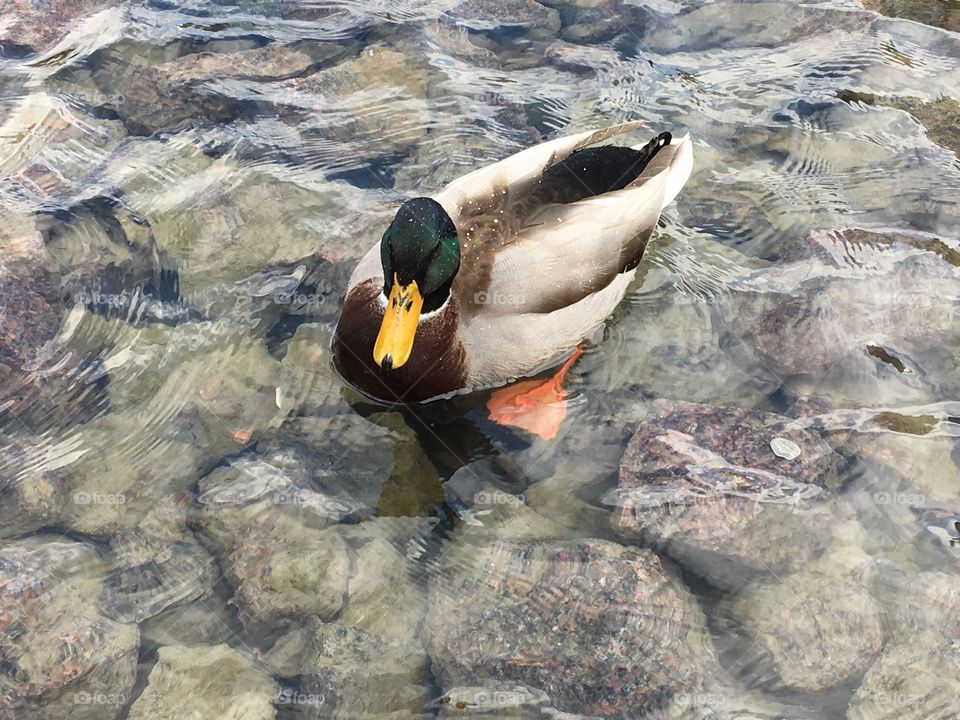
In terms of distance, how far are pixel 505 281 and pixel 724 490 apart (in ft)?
4.85

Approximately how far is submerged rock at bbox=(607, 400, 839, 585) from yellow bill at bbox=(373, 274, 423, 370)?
1256 mm

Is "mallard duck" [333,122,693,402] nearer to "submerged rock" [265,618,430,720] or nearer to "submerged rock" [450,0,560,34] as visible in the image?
"submerged rock" [265,618,430,720]

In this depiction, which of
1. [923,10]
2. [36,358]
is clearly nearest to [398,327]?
[36,358]

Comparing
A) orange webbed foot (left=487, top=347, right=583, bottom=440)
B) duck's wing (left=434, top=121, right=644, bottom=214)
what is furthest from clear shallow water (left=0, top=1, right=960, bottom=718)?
duck's wing (left=434, top=121, right=644, bottom=214)

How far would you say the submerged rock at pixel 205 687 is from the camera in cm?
361

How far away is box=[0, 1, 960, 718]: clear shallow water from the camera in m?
3.78

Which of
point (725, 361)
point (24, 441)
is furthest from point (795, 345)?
point (24, 441)

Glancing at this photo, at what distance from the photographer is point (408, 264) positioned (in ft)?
13.3

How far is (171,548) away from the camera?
4094 mm

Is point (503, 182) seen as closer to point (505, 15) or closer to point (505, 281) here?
point (505, 281)

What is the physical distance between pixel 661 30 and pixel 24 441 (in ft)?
17.7

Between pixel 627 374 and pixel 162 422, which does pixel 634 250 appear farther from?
pixel 162 422

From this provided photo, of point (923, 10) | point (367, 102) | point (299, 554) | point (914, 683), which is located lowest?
point (914, 683)

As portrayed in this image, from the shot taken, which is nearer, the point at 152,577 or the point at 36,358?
the point at 152,577
